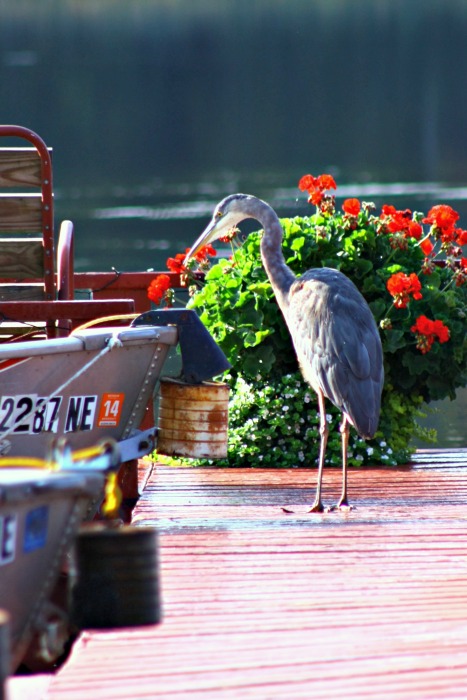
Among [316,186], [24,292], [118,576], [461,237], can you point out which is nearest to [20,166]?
[24,292]

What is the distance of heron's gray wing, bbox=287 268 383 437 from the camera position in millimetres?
5840

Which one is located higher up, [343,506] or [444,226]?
[444,226]

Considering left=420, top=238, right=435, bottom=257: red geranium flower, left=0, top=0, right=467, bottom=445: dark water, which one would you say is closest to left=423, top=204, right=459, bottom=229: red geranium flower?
left=420, top=238, right=435, bottom=257: red geranium flower

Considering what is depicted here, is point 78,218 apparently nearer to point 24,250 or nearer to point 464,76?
point 24,250

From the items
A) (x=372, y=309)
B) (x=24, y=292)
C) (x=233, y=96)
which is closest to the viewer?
(x=24, y=292)

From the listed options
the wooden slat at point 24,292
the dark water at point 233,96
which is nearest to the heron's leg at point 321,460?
the wooden slat at point 24,292

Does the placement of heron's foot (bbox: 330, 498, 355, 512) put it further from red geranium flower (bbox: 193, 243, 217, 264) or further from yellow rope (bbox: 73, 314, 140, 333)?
red geranium flower (bbox: 193, 243, 217, 264)

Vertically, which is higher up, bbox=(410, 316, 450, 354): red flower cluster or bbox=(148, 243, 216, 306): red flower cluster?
bbox=(148, 243, 216, 306): red flower cluster

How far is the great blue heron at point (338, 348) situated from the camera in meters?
5.82

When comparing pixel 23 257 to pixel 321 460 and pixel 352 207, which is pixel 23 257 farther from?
pixel 321 460

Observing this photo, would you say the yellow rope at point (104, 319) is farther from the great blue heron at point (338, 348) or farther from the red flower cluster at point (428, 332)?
the red flower cluster at point (428, 332)

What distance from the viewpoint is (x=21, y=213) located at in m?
6.84

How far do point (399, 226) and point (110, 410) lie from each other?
2.34 metres

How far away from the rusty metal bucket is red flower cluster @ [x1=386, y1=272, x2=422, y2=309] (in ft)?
3.93
